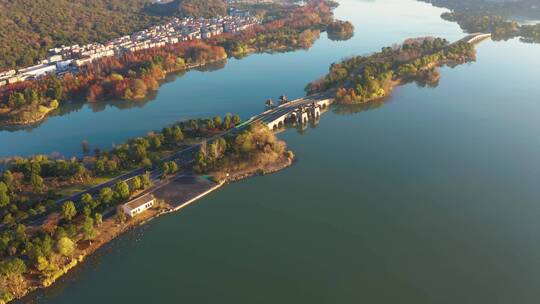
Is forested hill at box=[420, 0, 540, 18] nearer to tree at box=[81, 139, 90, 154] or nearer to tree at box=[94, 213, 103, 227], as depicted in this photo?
tree at box=[81, 139, 90, 154]

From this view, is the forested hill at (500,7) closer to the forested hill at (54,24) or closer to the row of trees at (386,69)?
the row of trees at (386,69)

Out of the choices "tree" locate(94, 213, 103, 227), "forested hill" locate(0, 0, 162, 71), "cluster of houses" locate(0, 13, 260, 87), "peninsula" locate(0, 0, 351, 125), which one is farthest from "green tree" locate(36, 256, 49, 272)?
"forested hill" locate(0, 0, 162, 71)

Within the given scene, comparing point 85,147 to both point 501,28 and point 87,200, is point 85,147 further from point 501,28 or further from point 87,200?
point 501,28

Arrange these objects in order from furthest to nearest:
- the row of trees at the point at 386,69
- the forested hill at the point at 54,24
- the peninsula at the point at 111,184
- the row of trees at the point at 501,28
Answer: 1. the row of trees at the point at 501,28
2. the forested hill at the point at 54,24
3. the row of trees at the point at 386,69
4. the peninsula at the point at 111,184

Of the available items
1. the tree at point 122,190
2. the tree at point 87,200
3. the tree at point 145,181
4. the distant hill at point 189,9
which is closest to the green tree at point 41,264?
the tree at point 87,200

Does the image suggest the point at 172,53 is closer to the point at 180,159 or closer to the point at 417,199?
the point at 180,159
